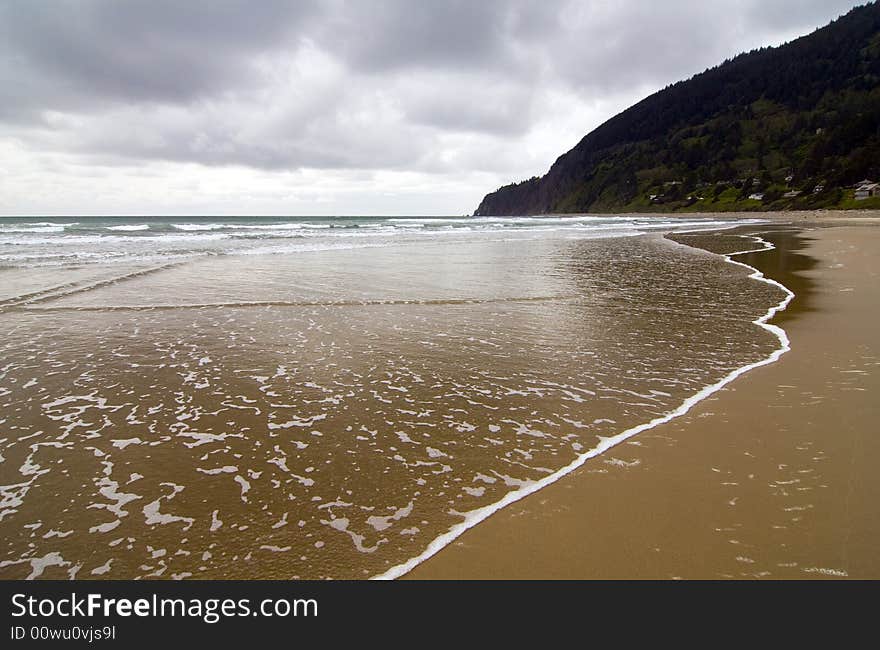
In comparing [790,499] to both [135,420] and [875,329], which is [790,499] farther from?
[875,329]

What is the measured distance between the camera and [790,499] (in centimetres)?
337

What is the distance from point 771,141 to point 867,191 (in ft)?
219

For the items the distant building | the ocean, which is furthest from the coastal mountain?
the ocean

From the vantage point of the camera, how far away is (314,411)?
516 centimetres

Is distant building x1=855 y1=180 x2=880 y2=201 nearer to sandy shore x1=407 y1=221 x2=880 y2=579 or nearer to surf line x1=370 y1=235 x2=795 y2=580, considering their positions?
surf line x1=370 y1=235 x2=795 y2=580

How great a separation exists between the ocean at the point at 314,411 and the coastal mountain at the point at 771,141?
339 ft

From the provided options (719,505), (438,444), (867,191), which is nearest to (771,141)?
(867,191)

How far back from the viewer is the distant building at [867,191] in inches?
3404

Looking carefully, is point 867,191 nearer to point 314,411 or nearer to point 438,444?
point 438,444

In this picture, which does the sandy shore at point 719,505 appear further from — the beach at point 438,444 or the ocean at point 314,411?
the ocean at point 314,411

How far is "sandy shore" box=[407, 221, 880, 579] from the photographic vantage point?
9.25ft

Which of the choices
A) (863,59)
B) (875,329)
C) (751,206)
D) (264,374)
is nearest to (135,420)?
(264,374)

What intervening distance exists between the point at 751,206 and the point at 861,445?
422ft
